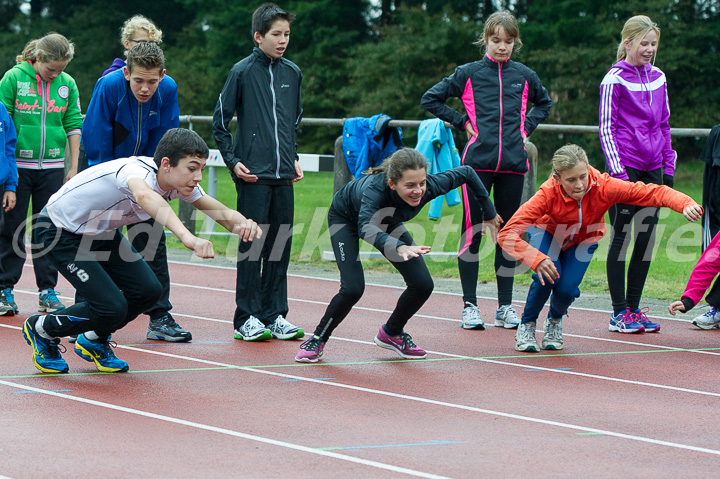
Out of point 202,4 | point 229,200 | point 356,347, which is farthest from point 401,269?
point 202,4

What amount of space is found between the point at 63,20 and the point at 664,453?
5213 centimetres

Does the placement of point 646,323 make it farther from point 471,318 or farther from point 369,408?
point 369,408

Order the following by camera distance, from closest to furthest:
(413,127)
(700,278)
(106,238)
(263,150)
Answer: (106,238), (700,278), (263,150), (413,127)

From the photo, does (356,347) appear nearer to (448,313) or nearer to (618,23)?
(448,313)

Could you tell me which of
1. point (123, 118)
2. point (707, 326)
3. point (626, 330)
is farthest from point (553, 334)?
point (123, 118)

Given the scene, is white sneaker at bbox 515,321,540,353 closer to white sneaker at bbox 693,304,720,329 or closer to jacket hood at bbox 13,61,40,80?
white sneaker at bbox 693,304,720,329

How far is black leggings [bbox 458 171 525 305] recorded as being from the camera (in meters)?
8.34

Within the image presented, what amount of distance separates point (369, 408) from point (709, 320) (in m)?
4.02

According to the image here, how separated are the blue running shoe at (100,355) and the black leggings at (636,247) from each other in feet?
12.7

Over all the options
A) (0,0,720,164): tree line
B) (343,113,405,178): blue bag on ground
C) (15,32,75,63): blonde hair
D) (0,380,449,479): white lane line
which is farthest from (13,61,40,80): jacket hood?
(0,0,720,164): tree line

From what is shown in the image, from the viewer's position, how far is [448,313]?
9.20 metres

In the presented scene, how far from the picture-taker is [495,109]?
8.32 metres

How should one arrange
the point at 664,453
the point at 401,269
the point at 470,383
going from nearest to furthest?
1. the point at 664,453
2. the point at 470,383
3. the point at 401,269

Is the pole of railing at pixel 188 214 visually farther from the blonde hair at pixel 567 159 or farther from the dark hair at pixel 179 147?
the dark hair at pixel 179 147
